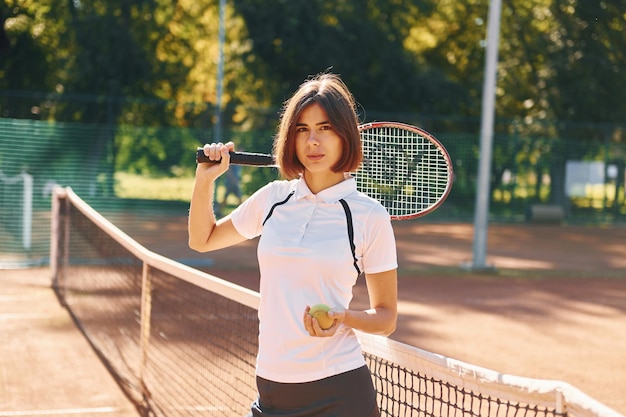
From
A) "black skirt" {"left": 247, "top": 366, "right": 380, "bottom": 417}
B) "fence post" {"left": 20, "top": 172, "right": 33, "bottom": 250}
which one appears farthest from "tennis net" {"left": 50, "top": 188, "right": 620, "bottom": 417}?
"fence post" {"left": 20, "top": 172, "right": 33, "bottom": 250}

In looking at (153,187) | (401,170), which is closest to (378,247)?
(401,170)

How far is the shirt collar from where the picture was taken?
2.62 metres

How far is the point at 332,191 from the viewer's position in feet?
8.62

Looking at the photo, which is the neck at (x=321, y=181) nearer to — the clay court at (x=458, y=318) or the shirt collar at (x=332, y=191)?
the shirt collar at (x=332, y=191)

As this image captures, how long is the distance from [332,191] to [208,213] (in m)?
0.49

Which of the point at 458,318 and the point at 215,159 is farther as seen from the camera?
the point at 458,318

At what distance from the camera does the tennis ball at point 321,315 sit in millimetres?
2365

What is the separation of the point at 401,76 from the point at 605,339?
18.8m

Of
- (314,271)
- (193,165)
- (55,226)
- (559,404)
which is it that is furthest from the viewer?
(193,165)

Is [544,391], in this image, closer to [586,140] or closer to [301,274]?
[301,274]

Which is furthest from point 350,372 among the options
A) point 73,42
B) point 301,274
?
point 73,42

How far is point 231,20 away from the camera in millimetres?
28125

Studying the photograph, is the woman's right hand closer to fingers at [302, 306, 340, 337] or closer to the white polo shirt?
the white polo shirt

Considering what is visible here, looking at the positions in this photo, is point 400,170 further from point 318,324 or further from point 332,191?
point 318,324
